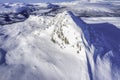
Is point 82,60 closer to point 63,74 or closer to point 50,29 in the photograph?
A: point 63,74

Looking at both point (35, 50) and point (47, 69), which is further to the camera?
point (35, 50)

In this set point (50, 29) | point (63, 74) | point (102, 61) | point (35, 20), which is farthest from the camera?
point (35, 20)

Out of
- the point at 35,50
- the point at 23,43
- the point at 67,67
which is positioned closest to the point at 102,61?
the point at 67,67

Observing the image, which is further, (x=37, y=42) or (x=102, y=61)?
(x=37, y=42)

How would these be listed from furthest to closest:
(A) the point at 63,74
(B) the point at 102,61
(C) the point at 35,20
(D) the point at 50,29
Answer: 1. (C) the point at 35,20
2. (D) the point at 50,29
3. (B) the point at 102,61
4. (A) the point at 63,74

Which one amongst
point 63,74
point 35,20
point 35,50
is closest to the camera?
point 63,74

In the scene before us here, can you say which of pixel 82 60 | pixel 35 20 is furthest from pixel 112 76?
pixel 35 20

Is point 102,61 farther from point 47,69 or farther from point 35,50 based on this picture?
point 35,50

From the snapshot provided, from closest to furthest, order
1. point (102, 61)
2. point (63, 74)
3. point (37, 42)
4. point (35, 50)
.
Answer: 1. point (63, 74)
2. point (102, 61)
3. point (35, 50)
4. point (37, 42)
